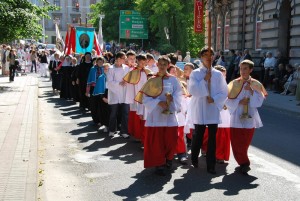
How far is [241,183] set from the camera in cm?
721

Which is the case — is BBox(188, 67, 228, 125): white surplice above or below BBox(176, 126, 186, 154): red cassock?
above

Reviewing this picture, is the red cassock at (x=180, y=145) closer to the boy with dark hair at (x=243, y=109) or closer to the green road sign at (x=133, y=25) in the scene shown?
the boy with dark hair at (x=243, y=109)

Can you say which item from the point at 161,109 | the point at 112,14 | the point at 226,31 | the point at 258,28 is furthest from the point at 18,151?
the point at 112,14

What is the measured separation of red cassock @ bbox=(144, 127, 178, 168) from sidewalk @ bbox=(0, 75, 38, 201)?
167 centimetres

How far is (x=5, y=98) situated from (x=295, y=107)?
9.80m

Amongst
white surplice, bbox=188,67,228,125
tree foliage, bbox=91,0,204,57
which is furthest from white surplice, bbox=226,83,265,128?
tree foliage, bbox=91,0,204,57

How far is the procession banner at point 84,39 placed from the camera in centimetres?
1981

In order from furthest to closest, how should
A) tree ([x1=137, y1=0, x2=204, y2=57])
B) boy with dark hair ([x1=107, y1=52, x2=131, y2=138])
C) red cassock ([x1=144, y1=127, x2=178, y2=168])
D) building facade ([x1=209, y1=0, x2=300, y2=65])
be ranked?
tree ([x1=137, y1=0, x2=204, y2=57])
building facade ([x1=209, y1=0, x2=300, y2=65])
boy with dark hair ([x1=107, y1=52, x2=131, y2=138])
red cassock ([x1=144, y1=127, x2=178, y2=168])

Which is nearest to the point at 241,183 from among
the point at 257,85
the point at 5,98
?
the point at 257,85

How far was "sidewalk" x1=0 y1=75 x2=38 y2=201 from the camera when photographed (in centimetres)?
621

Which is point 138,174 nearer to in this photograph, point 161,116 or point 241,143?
point 161,116

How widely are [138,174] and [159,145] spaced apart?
0.56 metres

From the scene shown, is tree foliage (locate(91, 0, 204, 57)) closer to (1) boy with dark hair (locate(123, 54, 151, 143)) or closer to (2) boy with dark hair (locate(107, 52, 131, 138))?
(2) boy with dark hair (locate(107, 52, 131, 138))

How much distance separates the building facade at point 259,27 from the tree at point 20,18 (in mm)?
8232
